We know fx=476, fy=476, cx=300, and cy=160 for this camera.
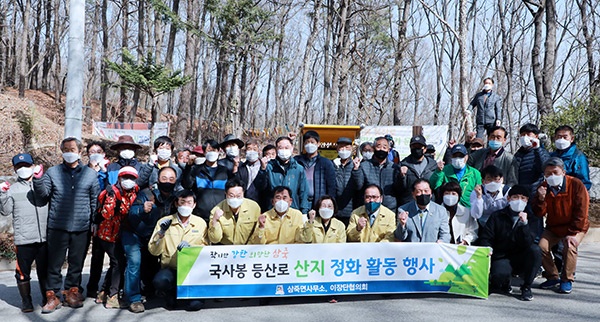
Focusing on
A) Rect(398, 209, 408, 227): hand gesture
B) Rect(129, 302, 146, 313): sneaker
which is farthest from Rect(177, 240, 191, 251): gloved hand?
Rect(398, 209, 408, 227): hand gesture

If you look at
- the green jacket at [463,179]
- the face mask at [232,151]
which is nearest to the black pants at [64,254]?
the face mask at [232,151]

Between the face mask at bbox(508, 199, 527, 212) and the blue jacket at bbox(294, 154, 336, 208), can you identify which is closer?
the face mask at bbox(508, 199, 527, 212)

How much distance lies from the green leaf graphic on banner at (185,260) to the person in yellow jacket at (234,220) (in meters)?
0.30

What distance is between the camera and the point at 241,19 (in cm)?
1950

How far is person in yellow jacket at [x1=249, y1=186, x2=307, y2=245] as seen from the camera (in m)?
5.43

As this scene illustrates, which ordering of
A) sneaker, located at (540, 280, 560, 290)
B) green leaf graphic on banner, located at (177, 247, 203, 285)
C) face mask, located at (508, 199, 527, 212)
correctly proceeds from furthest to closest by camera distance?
sneaker, located at (540, 280, 560, 290)
face mask, located at (508, 199, 527, 212)
green leaf graphic on banner, located at (177, 247, 203, 285)

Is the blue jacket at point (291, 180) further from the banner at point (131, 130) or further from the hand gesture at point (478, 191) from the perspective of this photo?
the banner at point (131, 130)

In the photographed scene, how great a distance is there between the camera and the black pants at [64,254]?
5.23 metres

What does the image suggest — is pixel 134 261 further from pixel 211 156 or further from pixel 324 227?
pixel 324 227

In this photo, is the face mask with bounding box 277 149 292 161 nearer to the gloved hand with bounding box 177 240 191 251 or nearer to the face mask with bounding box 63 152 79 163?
the gloved hand with bounding box 177 240 191 251

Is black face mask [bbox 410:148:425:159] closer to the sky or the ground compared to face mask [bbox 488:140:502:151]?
closer to the ground

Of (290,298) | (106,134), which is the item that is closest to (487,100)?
(290,298)

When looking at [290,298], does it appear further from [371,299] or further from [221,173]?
[221,173]

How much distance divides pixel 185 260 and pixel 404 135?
8568mm
